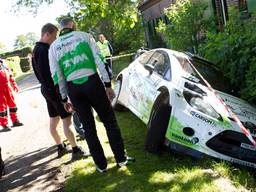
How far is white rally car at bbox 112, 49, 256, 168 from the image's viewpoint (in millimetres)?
5539

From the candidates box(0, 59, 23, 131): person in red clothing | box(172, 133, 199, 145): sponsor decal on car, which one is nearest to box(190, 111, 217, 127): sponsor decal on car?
box(172, 133, 199, 145): sponsor decal on car

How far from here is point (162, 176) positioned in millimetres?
5418

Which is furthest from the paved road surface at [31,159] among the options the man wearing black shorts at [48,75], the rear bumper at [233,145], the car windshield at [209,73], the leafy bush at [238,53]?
the leafy bush at [238,53]

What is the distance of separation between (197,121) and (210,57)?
3437 mm

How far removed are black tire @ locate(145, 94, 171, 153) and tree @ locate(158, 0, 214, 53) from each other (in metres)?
8.24

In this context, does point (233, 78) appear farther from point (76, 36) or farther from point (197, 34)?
point (197, 34)

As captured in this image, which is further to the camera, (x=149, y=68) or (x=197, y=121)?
(x=149, y=68)

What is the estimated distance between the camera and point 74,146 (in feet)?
22.0

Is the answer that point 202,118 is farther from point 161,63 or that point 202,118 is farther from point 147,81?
point 161,63

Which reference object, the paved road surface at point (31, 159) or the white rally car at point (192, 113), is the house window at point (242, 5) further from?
the white rally car at point (192, 113)

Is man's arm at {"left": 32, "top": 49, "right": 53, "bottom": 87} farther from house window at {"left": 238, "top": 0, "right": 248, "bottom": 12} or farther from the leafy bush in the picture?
house window at {"left": 238, "top": 0, "right": 248, "bottom": 12}

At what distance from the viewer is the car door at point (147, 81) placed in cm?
684

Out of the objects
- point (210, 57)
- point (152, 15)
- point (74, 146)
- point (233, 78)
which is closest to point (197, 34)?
point (210, 57)

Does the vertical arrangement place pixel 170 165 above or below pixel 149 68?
below
